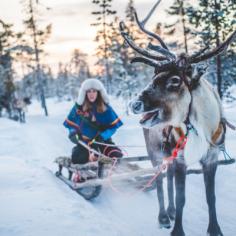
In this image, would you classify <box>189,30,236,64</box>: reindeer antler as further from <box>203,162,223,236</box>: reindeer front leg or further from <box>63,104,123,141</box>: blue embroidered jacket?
<box>63,104,123,141</box>: blue embroidered jacket

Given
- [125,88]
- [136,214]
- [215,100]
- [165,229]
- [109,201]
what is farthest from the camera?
[125,88]

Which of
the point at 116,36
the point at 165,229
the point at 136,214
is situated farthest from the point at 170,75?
the point at 116,36

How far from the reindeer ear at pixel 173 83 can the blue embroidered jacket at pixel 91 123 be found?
3.36 m

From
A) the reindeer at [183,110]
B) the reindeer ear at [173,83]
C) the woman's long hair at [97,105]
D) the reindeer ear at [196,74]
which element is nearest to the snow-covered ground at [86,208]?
the reindeer at [183,110]

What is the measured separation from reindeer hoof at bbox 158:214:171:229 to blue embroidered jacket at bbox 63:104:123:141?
7.66 feet

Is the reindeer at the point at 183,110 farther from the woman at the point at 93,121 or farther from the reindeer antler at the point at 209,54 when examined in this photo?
the woman at the point at 93,121

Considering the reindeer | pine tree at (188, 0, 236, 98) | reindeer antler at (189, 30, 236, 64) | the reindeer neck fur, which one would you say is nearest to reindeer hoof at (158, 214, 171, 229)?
the reindeer

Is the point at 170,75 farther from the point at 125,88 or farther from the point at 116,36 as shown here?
the point at 116,36

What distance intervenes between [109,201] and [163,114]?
3.13 meters

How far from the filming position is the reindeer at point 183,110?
3.59 m

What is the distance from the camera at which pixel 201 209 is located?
5535mm

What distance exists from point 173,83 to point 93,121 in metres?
3.48

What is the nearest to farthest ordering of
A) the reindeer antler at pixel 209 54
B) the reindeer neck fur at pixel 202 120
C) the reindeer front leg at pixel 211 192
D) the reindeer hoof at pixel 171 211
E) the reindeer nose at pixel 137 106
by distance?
the reindeer nose at pixel 137 106
the reindeer antler at pixel 209 54
the reindeer neck fur at pixel 202 120
the reindeer front leg at pixel 211 192
the reindeer hoof at pixel 171 211

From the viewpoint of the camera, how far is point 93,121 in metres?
6.86
